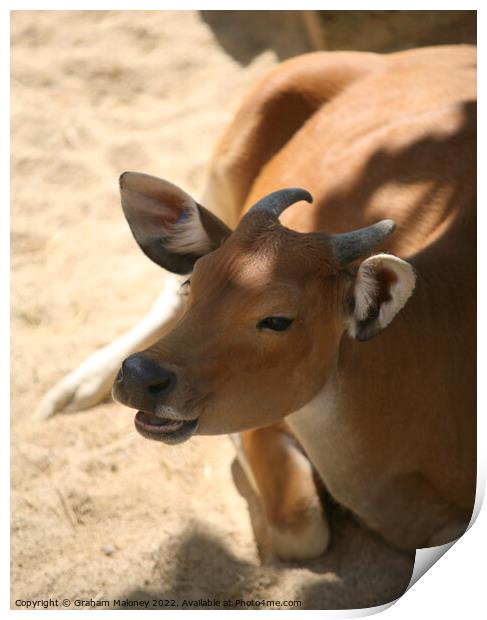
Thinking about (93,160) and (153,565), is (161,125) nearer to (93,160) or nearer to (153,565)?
(93,160)

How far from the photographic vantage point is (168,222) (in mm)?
3186

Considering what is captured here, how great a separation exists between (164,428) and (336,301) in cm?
64

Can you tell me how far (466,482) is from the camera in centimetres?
343

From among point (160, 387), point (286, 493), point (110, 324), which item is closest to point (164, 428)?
point (160, 387)

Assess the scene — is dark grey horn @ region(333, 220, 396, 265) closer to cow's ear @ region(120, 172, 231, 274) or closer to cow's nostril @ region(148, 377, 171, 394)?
cow's ear @ region(120, 172, 231, 274)

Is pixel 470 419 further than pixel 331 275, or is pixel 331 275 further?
pixel 470 419

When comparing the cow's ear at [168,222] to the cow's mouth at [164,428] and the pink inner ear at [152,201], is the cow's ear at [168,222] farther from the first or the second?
the cow's mouth at [164,428]

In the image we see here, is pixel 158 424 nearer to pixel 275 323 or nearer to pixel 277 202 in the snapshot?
pixel 275 323

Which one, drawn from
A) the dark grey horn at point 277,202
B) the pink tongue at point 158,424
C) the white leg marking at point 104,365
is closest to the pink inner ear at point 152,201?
the dark grey horn at point 277,202

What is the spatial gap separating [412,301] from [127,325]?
1818mm

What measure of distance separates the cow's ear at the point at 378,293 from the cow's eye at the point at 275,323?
0.72 feet

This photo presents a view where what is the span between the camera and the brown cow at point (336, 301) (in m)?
2.78

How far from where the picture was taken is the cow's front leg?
353 cm

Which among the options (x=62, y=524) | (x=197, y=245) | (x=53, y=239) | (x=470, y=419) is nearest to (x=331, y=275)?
(x=197, y=245)
